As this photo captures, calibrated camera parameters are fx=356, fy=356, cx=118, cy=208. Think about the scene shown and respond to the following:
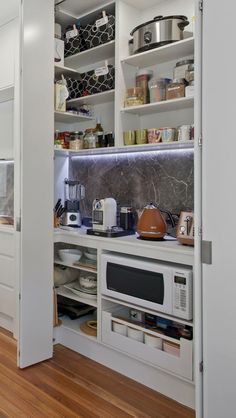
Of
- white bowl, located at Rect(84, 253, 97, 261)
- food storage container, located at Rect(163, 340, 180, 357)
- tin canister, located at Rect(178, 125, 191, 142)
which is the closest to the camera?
food storage container, located at Rect(163, 340, 180, 357)

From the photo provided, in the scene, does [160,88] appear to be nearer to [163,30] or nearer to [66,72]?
[163,30]

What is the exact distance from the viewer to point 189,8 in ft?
8.63

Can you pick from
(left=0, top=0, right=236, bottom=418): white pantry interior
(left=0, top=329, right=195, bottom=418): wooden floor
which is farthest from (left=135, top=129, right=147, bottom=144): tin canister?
(left=0, top=329, right=195, bottom=418): wooden floor

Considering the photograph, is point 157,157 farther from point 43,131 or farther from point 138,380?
point 138,380

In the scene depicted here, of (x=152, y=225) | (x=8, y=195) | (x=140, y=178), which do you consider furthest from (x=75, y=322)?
(x=8, y=195)

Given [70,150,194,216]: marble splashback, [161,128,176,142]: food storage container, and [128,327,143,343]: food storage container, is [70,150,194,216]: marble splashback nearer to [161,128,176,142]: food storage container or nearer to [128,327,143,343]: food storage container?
[161,128,176,142]: food storage container

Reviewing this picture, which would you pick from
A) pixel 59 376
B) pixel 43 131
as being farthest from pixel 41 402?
pixel 43 131

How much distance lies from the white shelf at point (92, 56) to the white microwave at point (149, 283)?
1692 mm

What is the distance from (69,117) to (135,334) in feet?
6.37

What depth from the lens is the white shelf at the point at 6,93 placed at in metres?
3.24

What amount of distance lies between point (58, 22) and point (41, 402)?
10.0ft

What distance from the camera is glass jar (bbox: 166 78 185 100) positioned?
97.0 inches

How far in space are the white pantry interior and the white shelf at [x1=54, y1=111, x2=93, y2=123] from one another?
11 centimetres

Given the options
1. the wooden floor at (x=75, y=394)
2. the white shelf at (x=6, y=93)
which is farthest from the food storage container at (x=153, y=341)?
Answer: the white shelf at (x=6, y=93)
